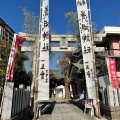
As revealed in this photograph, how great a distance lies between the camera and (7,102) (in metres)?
6.21

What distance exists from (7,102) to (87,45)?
727 centimetres

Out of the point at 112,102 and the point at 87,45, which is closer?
the point at 112,102

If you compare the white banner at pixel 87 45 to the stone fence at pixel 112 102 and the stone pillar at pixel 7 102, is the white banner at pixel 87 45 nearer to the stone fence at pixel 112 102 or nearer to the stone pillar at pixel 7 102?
the stone fence at pixel 112 102

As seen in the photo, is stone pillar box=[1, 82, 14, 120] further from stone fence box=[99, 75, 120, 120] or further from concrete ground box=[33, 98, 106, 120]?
stone fence box=[99, 75, 120, 120]

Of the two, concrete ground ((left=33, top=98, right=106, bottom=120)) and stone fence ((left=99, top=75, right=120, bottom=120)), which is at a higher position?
stone fence ((left=99, top=75, right=120, bottom=120))

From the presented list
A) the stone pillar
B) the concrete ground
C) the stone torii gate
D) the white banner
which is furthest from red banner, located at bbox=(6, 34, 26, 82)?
the white banner

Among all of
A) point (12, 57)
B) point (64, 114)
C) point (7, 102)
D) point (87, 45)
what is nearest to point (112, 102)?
point (64, 114)

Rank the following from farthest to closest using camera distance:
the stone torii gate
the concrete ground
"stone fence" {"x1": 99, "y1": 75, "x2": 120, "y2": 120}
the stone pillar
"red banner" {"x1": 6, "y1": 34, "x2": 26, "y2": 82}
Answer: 1. the stone torii gate
2. the concrete ground
3. "stone fence" {"x1": 99, "y1": 75, "x2": 120, "y2": 120}
4. "red banner" {"x1": 6, "y1": 34, "x2": 26, "y2": 82}
5. the stone pillar

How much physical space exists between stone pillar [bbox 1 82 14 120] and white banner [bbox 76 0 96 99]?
6.09 meters

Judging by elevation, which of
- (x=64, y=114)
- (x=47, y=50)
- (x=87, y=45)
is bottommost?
(x=64, y=114)

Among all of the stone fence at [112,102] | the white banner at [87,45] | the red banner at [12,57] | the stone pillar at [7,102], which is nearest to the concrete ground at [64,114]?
the stone fence at [112,102]

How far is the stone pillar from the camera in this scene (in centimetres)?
602

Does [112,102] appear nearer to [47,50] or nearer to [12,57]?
[47,50]

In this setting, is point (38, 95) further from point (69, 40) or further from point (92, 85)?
point (69, 40)
